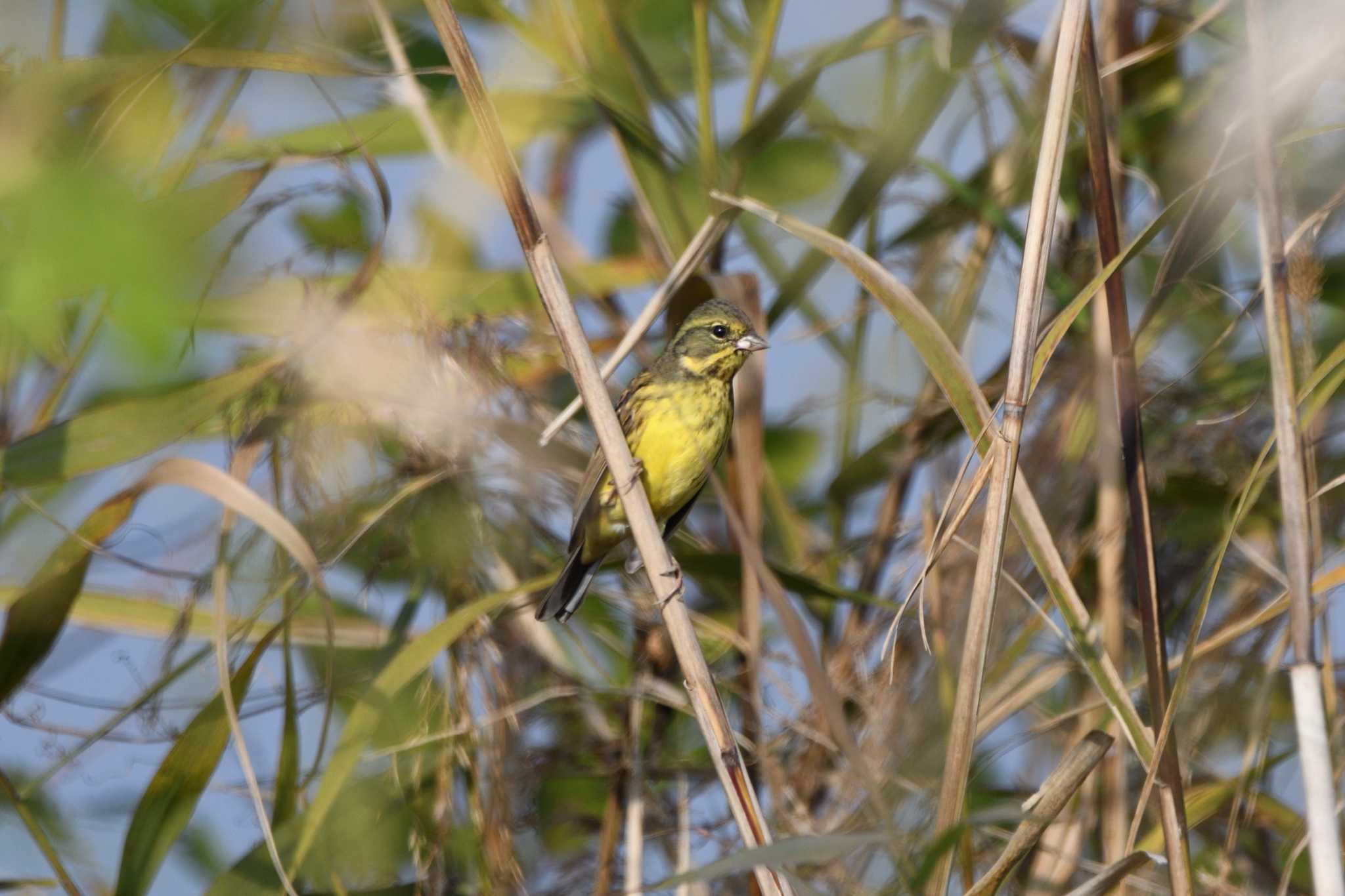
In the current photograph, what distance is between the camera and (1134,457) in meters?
1.80

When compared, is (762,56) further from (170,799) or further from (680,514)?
(170,799)

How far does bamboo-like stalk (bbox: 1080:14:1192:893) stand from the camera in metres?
1.72

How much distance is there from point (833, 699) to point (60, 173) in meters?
0.97

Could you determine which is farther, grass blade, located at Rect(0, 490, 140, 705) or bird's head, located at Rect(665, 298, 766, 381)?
bird's head, located at Rect(665, 298, 766, 381)

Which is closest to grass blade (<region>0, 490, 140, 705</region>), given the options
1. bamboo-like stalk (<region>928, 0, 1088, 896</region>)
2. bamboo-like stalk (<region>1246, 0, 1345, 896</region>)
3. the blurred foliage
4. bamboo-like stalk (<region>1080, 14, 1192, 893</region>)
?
the blurred foliage

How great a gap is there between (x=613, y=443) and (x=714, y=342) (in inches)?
45.2

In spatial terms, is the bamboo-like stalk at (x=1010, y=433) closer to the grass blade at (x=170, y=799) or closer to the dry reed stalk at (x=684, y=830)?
the dry reed stalk at (x=684, y=830)

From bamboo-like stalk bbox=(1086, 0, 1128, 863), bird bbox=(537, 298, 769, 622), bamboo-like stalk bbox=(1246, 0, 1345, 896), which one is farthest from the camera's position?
bird bbox=(537, 298, 769, 622)

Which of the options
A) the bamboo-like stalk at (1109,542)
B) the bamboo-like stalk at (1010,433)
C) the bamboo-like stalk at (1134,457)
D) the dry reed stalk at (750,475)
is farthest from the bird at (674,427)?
the bamboo-like stalk at (1010,433)

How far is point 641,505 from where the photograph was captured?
200 cm

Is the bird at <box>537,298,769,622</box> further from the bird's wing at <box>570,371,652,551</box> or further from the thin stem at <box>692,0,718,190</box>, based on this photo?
the thin stem at <box>692,0,718,190</box>

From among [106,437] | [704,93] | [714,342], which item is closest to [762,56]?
[704,93]

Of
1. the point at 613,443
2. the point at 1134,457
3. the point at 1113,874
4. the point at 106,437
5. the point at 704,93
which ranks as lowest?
the point at 1113,874

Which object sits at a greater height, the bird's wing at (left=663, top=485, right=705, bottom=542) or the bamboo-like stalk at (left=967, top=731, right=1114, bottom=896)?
the bird's wing at (left=663, top=485, right=705, bottom=542)
